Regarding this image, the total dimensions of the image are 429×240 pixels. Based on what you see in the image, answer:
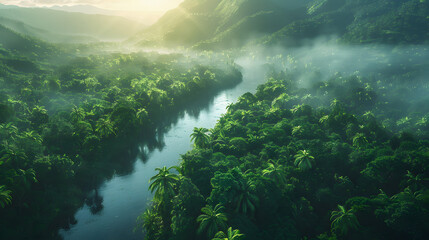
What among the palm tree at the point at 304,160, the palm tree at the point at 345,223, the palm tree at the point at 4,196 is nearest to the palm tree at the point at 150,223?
the palm tree at the point at 4,196

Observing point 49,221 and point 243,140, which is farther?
point 243,140

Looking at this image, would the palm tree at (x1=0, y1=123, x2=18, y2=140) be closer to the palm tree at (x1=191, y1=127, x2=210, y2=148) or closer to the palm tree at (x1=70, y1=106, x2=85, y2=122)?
the palm tree at (x1=70, y1=106, x2=85, y2=122)

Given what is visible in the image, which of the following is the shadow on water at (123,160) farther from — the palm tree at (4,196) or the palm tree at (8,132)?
the palm tree at (8,132)

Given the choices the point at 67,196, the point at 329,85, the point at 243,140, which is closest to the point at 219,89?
the point at 329,85

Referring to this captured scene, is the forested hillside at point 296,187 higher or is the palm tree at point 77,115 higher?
the palm tree at point 77,115

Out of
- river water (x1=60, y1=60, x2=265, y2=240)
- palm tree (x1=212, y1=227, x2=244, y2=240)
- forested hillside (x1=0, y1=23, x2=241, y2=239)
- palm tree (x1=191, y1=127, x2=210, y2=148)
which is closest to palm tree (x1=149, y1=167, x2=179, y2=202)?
river water (x1=60, y1=60, x2=265, y2=240)

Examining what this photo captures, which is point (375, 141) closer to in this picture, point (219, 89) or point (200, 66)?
point (219, 89)
